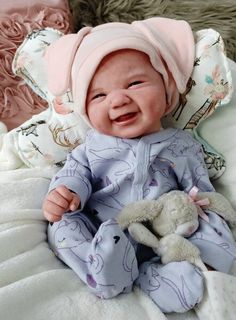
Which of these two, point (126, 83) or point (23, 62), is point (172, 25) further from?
point (23, 62)

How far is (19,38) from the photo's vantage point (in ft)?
4.10

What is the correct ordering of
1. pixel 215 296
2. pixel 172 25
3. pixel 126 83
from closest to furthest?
pixel 215 296 < pixel 126 83 < pixel 172 25

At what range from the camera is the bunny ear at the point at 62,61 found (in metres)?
1.01

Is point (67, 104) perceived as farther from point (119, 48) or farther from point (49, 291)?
point (49, 291)

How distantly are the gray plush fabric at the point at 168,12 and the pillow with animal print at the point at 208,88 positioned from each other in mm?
174

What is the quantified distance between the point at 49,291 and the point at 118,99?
367 millimetres

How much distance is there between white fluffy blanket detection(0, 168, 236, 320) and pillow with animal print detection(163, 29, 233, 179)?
1.08 feet

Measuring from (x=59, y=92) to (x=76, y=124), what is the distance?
10cm

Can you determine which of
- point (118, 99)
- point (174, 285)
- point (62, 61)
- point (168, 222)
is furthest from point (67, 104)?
point (174, 285)

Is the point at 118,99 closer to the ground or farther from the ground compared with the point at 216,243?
farther from the ground

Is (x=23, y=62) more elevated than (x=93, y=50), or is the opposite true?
(x=93, y=50)

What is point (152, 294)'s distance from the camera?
819 mm

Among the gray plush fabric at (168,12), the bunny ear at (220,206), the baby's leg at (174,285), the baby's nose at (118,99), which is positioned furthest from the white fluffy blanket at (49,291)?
the gray plush fabric at (168,12)

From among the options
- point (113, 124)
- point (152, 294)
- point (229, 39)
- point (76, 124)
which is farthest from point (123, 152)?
point (229, 39)
